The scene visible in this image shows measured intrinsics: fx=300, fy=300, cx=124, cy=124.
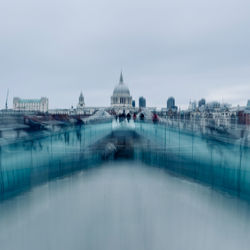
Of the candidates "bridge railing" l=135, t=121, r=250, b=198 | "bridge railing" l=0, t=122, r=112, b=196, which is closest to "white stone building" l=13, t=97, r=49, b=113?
"bridge railing" l=0, t=122, r=112, b=196

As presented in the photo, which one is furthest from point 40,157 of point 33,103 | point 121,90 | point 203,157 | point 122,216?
point 33,103

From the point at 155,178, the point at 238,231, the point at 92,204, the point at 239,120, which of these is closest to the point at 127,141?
the point at 155,178

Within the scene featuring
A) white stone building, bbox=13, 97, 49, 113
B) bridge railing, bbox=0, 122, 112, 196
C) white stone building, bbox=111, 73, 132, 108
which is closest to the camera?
bridge railing, bbox=0, 122, 112, 196

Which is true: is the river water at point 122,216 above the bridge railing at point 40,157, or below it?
below

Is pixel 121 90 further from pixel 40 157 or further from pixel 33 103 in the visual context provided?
pixel 40 157

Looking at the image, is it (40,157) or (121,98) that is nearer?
(40,157)

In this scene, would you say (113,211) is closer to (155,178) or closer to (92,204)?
Result: (92,204)

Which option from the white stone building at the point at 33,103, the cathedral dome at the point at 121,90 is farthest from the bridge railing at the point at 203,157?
the white stone building at the point at 33,103

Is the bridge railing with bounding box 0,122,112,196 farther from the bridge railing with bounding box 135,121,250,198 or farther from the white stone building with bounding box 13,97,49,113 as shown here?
the white stone building with bounding box 13,97,49,113

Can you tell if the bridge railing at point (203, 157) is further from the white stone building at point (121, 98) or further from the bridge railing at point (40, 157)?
the white stone building at point (121, 98)
